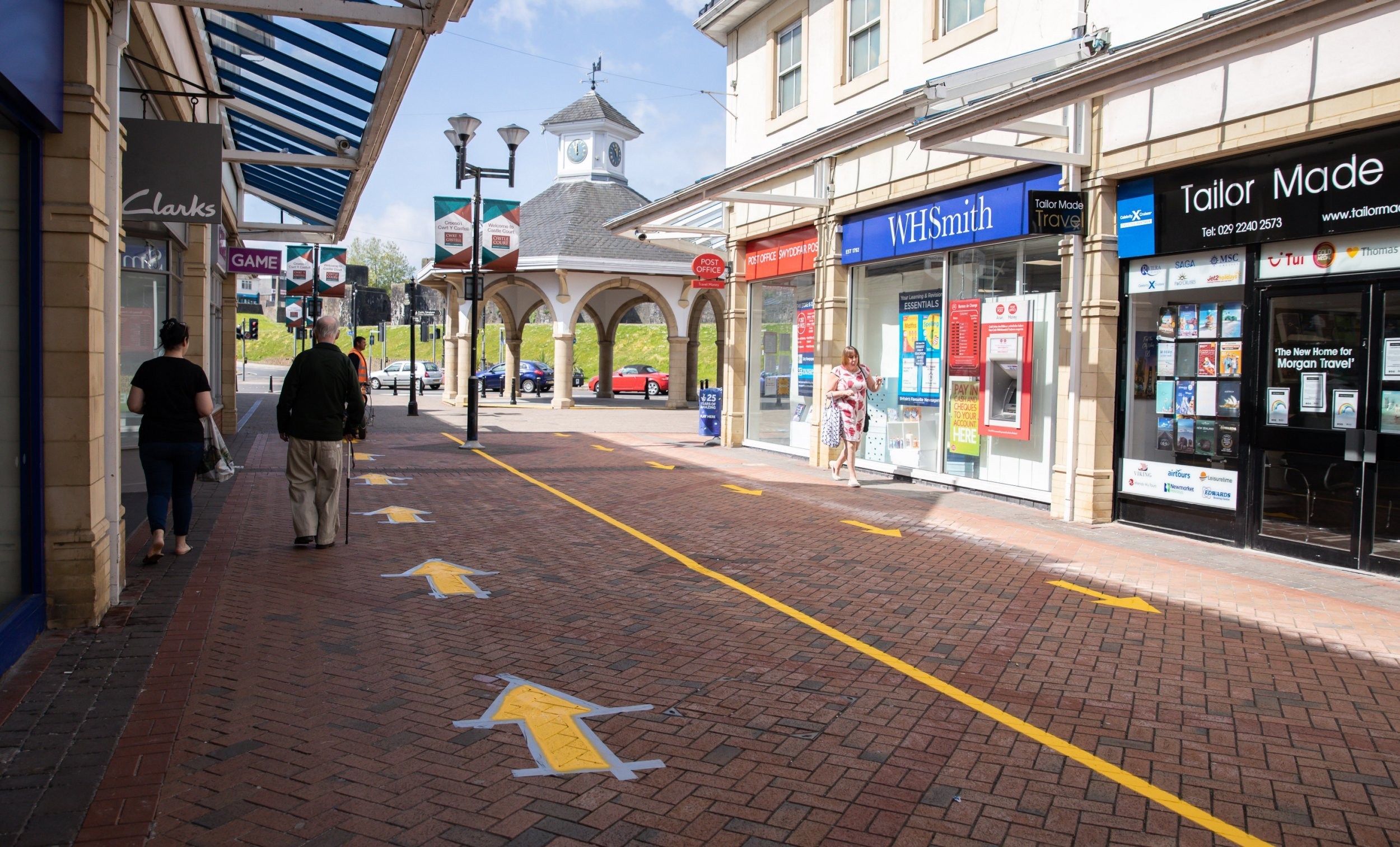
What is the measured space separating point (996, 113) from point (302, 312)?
108 feet

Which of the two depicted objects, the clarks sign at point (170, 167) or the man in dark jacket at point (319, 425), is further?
the man in dark jacket at point (319, 425)

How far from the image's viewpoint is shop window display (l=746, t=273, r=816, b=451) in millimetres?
16875

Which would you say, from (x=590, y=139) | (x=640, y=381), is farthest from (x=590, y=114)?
(x=640, y=381)

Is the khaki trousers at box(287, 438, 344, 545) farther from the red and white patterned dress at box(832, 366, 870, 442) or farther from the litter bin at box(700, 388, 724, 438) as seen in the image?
the litter bin at box(700, 388, 724, 438)

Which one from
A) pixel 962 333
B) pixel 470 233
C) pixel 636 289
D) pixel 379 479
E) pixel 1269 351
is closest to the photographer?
pixel 1269 351

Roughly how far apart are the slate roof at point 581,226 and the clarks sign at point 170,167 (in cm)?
2457

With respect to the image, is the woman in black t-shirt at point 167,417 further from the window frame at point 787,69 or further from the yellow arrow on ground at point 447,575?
the window frame at point 787,69

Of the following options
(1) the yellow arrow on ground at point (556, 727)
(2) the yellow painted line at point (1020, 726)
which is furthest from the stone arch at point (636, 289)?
(1) the yellow arrow on ground at point (556, 727)

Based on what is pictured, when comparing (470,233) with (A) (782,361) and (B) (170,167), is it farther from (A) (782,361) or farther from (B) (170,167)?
(B) (170,167)

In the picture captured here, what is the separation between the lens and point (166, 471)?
771 cm

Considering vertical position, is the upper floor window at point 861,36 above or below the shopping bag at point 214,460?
above

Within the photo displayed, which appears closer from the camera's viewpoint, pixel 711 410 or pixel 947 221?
pixel 947 221

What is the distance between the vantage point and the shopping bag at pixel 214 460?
26.2 ft

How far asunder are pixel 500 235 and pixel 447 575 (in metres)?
12.4
